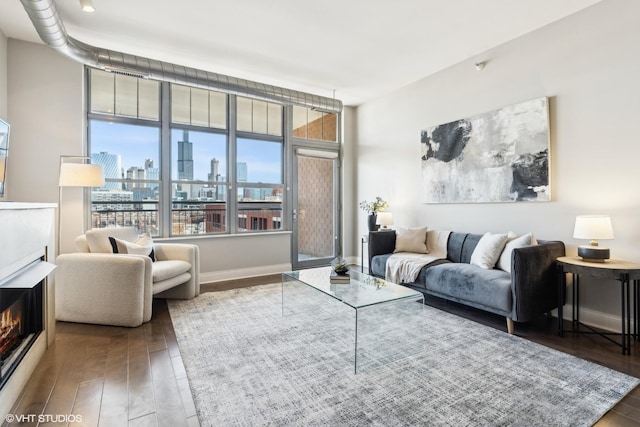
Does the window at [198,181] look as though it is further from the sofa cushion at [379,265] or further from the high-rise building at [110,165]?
the sofa cushion at [379,265]

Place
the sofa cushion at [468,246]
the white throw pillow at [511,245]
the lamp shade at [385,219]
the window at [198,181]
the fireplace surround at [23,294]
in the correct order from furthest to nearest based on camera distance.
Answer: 1. the lamp shade at [385,219]
2. the window at [198,181]
3. the sofa cushion at [468,246]
4. the white throw pillow at [511,245]
5. the fireplace surround at [23,294]

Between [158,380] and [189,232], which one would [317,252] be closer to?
[189,232]

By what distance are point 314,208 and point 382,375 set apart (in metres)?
4.12

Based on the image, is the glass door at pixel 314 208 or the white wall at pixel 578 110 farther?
the glass door at pixel 314 208

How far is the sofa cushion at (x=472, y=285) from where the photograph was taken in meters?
2.97

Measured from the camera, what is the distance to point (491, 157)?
13.0ft

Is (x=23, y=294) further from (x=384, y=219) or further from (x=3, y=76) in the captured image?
(x=384, y=219)

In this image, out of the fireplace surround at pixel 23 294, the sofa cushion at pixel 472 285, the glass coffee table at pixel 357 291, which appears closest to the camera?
the fireplace surround at pixel 23 294

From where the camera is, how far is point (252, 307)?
367 cm

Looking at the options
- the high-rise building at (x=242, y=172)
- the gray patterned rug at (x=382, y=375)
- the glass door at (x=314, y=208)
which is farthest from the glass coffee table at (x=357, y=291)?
the high-rise building at (x=242, y=172)

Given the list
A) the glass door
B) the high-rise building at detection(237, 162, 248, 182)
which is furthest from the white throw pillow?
the high-rise building at detection(237, 162, 248, 182)

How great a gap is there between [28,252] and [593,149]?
4.77 metres

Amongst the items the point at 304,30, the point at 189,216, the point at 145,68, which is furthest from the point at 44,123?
the point at 304,30

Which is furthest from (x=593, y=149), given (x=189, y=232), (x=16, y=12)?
(x=16, y=12)
